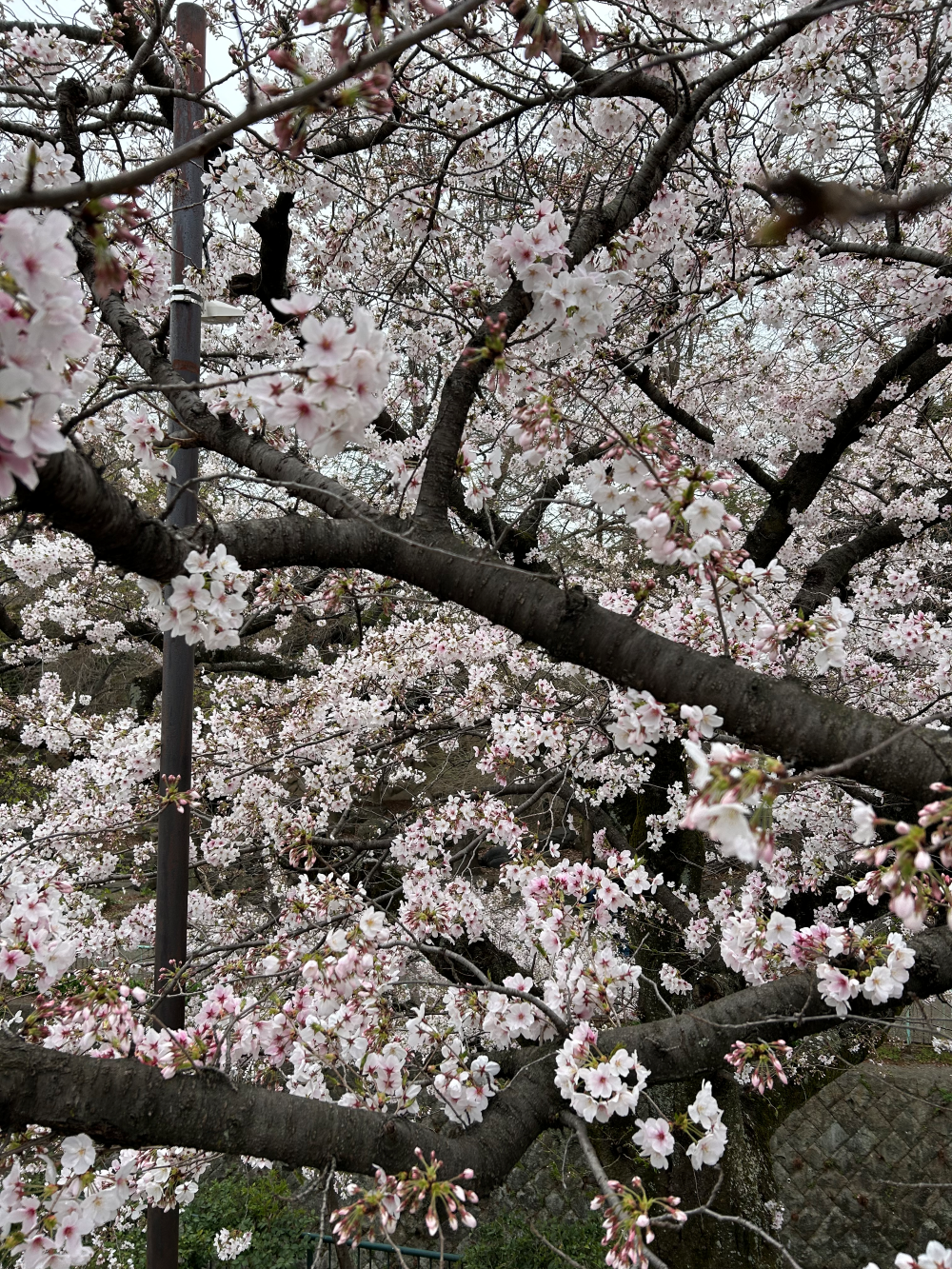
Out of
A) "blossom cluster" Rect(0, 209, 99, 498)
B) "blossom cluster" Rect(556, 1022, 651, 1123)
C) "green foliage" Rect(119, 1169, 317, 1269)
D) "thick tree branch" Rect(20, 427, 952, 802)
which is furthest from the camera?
"green foliage" Rect(119, 1169, 317, 1269)

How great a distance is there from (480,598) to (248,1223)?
5.46 metres

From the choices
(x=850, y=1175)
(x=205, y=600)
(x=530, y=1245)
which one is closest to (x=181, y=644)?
(x=205, y=600)

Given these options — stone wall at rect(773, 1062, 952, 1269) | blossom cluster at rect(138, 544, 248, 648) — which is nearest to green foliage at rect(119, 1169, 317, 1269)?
stone wall at rect(773, 1062, 952, 1269)

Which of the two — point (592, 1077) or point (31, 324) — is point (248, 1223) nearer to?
point (592, 1077)

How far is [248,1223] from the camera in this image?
16.4ft

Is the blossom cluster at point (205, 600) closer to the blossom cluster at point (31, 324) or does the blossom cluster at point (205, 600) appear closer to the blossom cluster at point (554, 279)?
the blossom cluster at point (31, 324)

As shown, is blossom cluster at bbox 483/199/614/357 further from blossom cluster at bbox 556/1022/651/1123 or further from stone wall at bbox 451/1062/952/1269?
stone wall at bbox 451/1062/952/1269

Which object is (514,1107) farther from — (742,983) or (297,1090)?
(742,983)

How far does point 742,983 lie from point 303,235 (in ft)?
20.9

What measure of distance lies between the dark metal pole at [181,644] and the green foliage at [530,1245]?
317 centimetres

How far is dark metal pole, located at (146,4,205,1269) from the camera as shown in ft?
9.59

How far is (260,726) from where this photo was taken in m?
4.59

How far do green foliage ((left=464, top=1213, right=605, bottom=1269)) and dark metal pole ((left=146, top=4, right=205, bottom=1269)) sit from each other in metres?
3.17

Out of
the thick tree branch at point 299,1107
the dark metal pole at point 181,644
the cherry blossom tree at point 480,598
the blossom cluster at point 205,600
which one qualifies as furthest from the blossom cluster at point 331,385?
the dark metal pole at point 181,644
